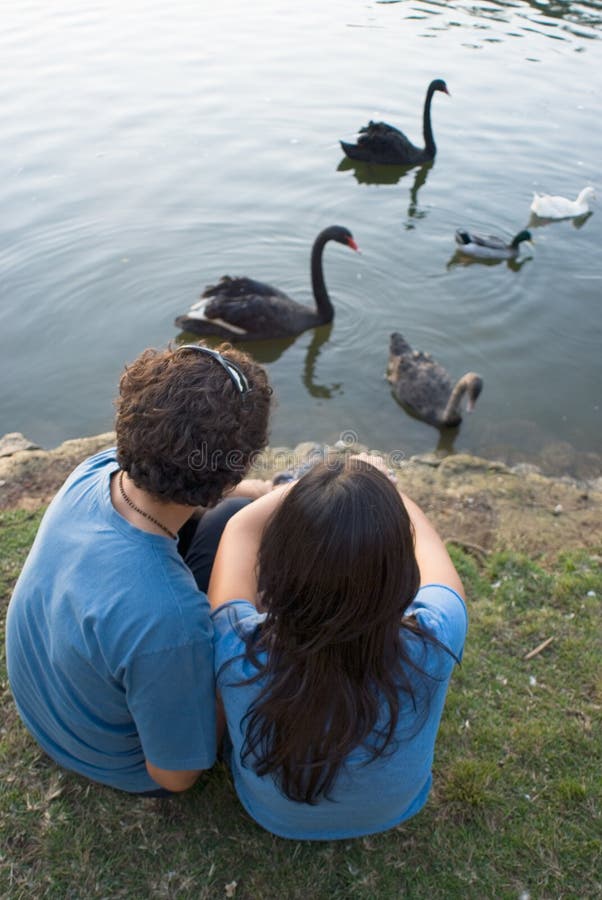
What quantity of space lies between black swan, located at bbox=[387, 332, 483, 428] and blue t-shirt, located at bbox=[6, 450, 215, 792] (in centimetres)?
463

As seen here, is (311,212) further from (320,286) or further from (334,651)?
(334,651)

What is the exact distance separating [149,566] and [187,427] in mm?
367

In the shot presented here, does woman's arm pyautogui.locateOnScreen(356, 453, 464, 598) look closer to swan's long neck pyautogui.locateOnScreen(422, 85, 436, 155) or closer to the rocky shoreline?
the rocky shoreline

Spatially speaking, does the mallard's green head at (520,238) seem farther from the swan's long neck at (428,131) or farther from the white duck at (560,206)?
the swan's long neck at (428,131)

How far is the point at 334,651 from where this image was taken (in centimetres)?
170

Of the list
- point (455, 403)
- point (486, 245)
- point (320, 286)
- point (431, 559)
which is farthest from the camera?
point (486, 245)

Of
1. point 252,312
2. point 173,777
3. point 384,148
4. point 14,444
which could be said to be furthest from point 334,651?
point 384,148

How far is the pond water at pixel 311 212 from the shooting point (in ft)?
22.3

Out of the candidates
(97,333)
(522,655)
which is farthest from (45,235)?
(522,655)

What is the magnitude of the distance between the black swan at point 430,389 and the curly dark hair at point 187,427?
469cm

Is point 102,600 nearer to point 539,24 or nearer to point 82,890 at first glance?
point 82,890

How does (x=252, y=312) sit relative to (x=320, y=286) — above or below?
below

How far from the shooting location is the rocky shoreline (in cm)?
444

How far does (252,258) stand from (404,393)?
3.14 meters
